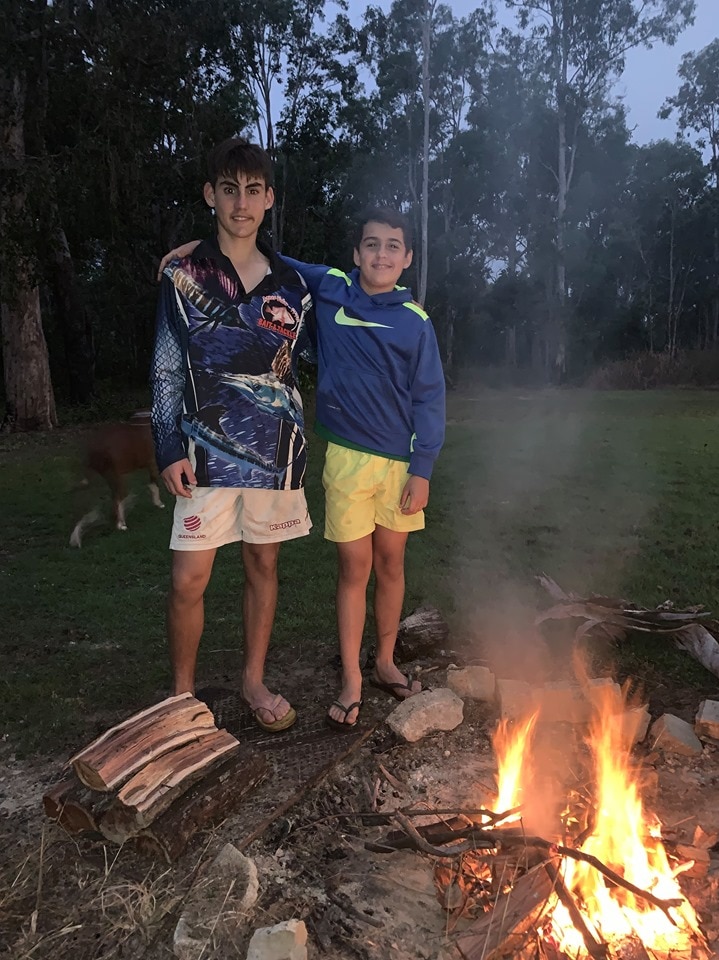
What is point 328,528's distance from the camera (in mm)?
2975

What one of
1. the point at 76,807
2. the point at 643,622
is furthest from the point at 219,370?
the point at 643,622

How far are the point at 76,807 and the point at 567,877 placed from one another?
4.78 feet

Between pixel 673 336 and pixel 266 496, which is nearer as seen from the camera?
pixel 266 496

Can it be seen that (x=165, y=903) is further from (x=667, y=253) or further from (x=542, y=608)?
(x=667, y=253)

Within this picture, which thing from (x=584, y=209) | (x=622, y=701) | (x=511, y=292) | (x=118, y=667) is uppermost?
(x=584, y=209)

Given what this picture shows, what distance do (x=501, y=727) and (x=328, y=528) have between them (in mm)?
1017

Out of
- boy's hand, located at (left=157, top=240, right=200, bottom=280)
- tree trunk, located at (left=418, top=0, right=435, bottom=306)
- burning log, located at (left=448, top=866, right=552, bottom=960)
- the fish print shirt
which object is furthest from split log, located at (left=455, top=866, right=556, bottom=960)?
tree trunk, located at (left=418, top=0, right=435, bottom=306)

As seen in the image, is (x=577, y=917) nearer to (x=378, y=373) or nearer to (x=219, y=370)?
(x=378, y=373)

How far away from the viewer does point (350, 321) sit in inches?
110

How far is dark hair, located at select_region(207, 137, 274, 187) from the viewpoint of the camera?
103 inches

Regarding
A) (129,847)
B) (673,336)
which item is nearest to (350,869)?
(129,847)

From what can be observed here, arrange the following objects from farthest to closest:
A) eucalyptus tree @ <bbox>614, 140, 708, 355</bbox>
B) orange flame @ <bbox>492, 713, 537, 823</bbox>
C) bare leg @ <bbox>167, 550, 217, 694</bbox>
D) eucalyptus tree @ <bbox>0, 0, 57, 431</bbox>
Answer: eucalyptus tree @ <bbox>614, 140, 708, 355</bbox>
eucalyptus tree @ <bbox>0, 0, 57, 431</bbox>
bare leg @ <bbox>167, 550, 217, 694</bbox>
orange flame @ <bbox>492, 713, 537, 823</bbox>

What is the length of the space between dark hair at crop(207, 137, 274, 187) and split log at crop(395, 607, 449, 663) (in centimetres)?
214

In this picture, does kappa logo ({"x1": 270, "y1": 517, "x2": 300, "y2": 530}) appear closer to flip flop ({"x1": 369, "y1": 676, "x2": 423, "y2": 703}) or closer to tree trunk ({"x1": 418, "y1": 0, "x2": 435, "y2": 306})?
flip flop ({"x1": 369, "y1": 676, "x2": 423, "y2": 703})
